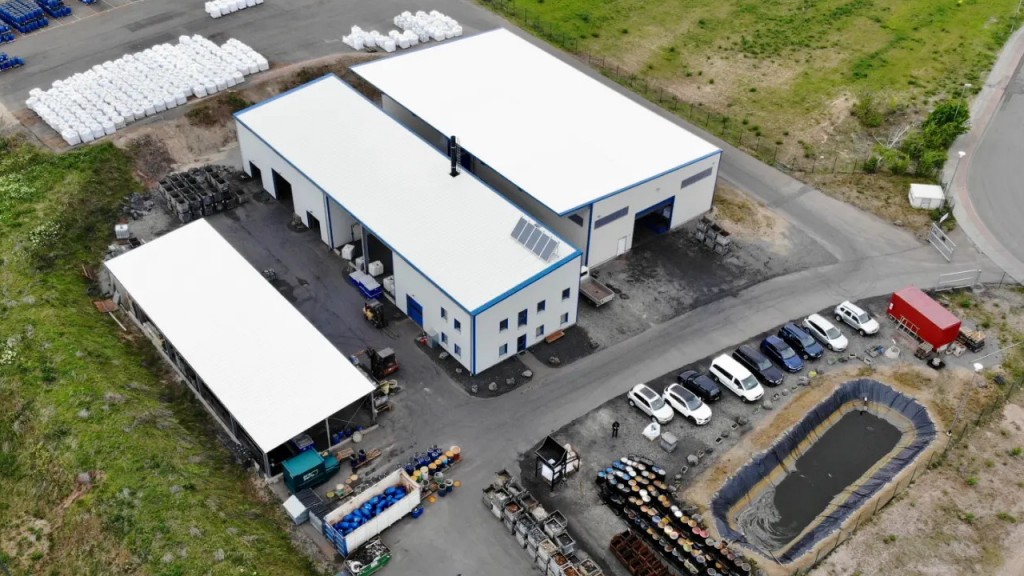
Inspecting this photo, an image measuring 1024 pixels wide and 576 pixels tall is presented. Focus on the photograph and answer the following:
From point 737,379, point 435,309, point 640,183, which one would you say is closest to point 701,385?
point 737,379

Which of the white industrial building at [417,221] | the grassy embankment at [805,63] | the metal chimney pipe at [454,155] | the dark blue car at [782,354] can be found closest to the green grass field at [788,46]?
the grassy embankment at [805,63]

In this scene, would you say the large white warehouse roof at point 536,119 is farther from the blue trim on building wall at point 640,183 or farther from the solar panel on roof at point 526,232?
the solar panel on roof at point 526,232

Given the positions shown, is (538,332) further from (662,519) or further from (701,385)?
(662,519)

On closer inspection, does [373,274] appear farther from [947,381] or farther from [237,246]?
[947,381]

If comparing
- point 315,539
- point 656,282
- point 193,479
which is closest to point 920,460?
point 656,282

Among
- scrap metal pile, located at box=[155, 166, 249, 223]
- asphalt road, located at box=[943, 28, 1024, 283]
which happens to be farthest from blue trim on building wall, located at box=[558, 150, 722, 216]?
scrap metal pile, located at box=[155, 166, 249, 223]

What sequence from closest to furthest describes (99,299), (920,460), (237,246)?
(920,460) → (99,299) → (237,246)
